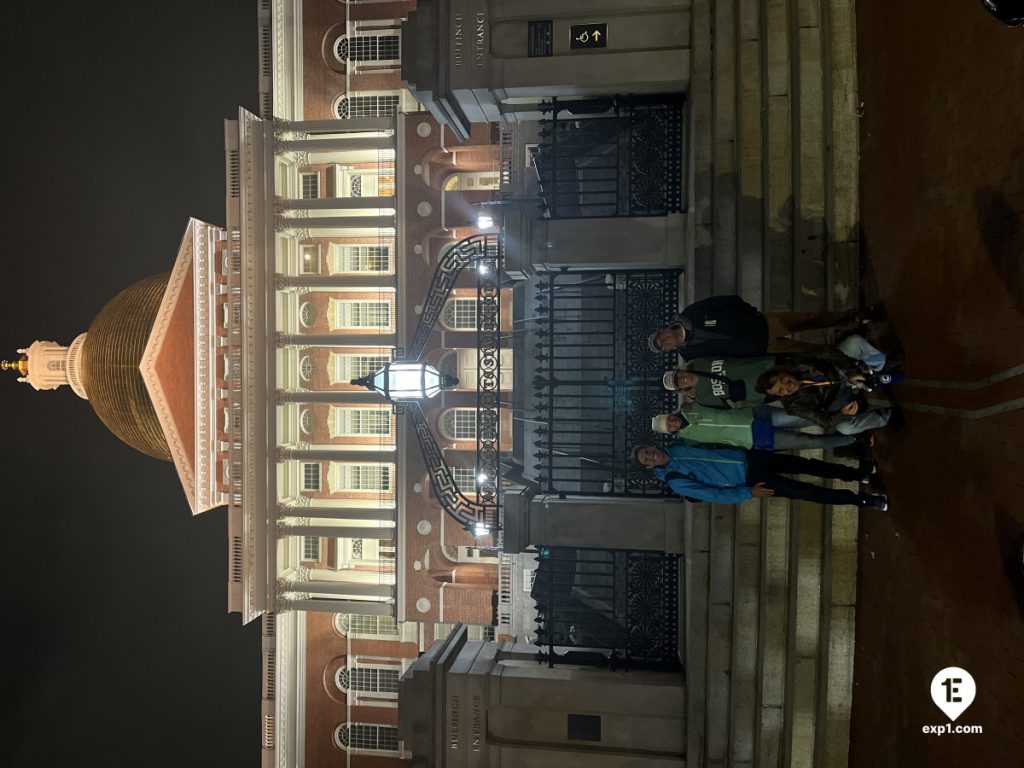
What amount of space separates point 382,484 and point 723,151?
13.8 meters

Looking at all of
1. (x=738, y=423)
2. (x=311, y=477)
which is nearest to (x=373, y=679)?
(x=311, y=477)

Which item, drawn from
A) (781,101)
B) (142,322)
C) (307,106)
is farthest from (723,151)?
(142,322)

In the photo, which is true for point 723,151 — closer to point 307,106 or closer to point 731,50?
point 731,50

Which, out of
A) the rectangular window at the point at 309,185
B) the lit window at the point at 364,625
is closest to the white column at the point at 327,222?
the rectangular window at the point at 309,185

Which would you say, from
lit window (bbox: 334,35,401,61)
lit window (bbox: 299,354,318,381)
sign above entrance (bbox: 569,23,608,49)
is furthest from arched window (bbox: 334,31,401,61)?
sign above entrance (bbox: 569,23,608,49)

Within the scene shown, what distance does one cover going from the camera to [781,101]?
9.24 metres

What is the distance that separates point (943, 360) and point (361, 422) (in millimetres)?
15702

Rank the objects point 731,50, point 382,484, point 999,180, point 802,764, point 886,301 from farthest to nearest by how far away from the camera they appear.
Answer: point 382,484 < point 731,50 < point 802,764 < point 886,301 < point 999,180

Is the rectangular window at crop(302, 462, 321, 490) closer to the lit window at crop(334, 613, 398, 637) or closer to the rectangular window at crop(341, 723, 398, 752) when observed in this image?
the lit window at crop(334, 613, 398, 637)

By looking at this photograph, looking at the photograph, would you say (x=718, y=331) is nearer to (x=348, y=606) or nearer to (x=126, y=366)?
(x=348, y=606)

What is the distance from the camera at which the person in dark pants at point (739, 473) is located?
25.3 ft

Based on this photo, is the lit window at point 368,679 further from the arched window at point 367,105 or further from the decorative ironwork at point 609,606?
the arched window at point 367,105

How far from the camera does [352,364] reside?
19.7 m

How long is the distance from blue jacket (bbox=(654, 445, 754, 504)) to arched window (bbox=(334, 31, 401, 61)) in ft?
48.4
